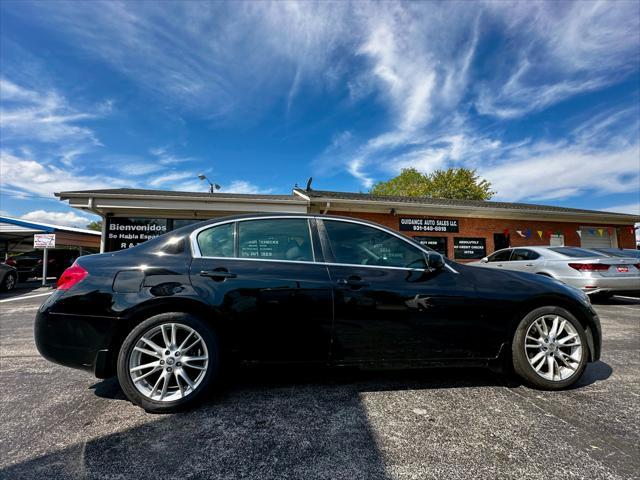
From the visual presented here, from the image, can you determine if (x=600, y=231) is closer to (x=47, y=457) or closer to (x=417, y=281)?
(x=417, y=281)

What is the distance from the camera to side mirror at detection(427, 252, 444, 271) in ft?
8.39

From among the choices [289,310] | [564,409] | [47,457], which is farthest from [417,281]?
[47,457]

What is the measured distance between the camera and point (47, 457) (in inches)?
66.7

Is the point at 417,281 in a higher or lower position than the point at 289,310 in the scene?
higher

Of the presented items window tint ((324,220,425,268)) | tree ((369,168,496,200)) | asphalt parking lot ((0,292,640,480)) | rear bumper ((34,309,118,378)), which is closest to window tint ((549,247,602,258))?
asphalt parking lot ((0,292,640,480))

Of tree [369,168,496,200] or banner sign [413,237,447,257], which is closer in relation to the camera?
banner sign [413,237,447,257]

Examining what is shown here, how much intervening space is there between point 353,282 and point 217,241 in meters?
1.16

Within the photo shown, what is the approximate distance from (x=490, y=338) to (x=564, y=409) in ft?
2.07

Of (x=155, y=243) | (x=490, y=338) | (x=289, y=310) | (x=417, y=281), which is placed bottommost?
(x=490, y=338)

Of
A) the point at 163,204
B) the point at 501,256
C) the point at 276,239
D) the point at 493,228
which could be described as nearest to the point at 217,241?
the point at 276,239

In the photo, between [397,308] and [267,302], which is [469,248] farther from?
[267,302]

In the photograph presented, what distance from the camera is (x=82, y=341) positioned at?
2.22 m

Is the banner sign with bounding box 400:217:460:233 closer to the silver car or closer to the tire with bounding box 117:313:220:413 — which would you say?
the silver car

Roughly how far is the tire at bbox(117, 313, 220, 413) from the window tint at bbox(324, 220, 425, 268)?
3.96 ft
